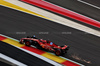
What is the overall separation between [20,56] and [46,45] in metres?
2.33

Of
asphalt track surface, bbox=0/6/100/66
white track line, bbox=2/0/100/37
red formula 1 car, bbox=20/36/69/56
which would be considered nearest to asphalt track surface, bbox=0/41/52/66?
red formula 1 car, bbox=20/36/69/56

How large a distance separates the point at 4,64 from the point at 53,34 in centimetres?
610

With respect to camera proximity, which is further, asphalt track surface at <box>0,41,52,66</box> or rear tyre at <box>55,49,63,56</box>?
rear tyre at <box>55,49,63,56</box>

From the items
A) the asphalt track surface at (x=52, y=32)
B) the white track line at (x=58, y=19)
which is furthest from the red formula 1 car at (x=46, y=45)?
the white track line at (x=58, y=19)

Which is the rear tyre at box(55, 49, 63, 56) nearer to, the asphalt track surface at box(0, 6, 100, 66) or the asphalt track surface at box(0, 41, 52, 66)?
the asphalt track surface at box(0, 6, 100, 66)

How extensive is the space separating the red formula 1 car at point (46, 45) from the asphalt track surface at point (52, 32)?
34.4 inches

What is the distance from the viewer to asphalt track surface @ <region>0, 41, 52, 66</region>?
15.3 m

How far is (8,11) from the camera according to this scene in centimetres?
2158

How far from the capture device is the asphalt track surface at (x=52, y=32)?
56.0ft

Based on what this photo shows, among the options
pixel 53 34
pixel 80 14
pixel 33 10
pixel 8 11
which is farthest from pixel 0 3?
pixel 80 14

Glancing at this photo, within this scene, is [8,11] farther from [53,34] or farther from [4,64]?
[4,64]

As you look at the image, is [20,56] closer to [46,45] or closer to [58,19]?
[46,45]

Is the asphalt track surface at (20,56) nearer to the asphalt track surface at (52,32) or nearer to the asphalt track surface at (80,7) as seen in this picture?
the asphalt track surface at (52,32)

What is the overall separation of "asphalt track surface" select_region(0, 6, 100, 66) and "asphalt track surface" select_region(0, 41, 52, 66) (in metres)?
1.69
